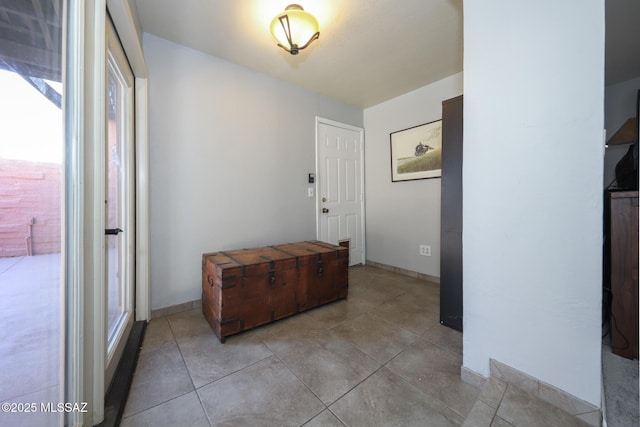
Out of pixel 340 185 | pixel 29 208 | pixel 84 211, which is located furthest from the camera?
pixel 340 185

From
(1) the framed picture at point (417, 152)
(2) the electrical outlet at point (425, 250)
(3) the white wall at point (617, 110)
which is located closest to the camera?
(3) the white wall at point (617, 110)

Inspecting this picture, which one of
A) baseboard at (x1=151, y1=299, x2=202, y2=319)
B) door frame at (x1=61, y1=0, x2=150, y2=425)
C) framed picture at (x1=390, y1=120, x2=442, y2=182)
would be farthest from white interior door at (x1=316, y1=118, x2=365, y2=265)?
door frame at (x1=61, y1=0, x2=150, y2=425)

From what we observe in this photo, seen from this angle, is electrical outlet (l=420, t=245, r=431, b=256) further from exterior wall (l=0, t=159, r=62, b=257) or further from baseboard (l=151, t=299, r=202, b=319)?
exterior wall (l=0, t=159, r=62, b=257)

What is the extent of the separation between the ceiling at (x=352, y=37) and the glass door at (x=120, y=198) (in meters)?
0.60

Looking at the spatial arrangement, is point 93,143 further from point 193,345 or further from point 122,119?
point 193,345

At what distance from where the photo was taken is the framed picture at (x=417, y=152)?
282 centimetres

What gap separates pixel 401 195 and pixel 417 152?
59cm

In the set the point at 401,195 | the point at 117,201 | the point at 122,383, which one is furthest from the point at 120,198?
the point at 401,195

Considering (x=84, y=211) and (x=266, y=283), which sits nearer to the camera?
(x=84, y=211)

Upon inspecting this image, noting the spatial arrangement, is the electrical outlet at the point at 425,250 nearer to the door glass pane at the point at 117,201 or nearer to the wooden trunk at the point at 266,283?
the wooden trunk at the point at 266,283

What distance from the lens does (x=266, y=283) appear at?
186 cm

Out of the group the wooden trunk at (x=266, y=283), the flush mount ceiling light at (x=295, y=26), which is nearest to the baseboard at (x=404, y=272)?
the wooden trunk at (x=266, y=283)

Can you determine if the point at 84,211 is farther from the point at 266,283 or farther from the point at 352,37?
the point at 352,37

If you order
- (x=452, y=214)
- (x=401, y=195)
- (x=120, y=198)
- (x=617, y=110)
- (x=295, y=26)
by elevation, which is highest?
(x=295, y=26)
